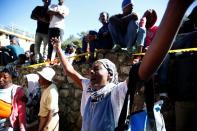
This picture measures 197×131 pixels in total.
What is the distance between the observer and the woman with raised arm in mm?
1245

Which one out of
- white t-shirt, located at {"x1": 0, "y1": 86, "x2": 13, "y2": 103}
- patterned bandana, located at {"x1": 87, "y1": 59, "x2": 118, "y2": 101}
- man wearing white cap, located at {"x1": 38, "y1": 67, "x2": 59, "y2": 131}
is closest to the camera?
patterned bandana, located at {"x1": 87, "y1": 59, "x2": 118, "y2": 101}

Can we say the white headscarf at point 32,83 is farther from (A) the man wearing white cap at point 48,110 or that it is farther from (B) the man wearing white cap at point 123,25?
(B) the man wearing white cap at point 123,25

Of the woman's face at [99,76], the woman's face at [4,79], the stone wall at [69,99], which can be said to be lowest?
the stone wall at [69,99]

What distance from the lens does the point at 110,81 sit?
2865 millimetres

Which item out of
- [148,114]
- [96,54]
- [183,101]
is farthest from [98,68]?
[96,54]

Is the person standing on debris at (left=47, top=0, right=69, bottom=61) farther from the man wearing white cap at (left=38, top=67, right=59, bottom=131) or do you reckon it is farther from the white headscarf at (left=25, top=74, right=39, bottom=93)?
the man wearing white cap at (left=38, top=67, right=59, bottom=131)

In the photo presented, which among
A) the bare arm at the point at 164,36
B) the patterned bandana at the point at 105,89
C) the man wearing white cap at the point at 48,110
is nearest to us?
the bare arm at the point at 164,36

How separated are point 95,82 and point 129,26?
125 inches

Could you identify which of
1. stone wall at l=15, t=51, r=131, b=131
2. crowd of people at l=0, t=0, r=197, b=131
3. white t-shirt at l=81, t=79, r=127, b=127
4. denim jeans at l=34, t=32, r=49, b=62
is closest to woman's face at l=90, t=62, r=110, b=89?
crowd of people at l=0, t=0, r=197, b=131

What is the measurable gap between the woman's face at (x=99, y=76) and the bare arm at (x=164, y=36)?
131 centimetres

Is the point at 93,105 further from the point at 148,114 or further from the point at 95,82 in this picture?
the point at 148,114

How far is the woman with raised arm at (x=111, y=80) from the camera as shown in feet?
4.09

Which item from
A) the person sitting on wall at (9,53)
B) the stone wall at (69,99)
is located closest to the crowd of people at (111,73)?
the stone wall at (69,99)

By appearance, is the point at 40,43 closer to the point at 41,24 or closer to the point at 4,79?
the point at 41,24
